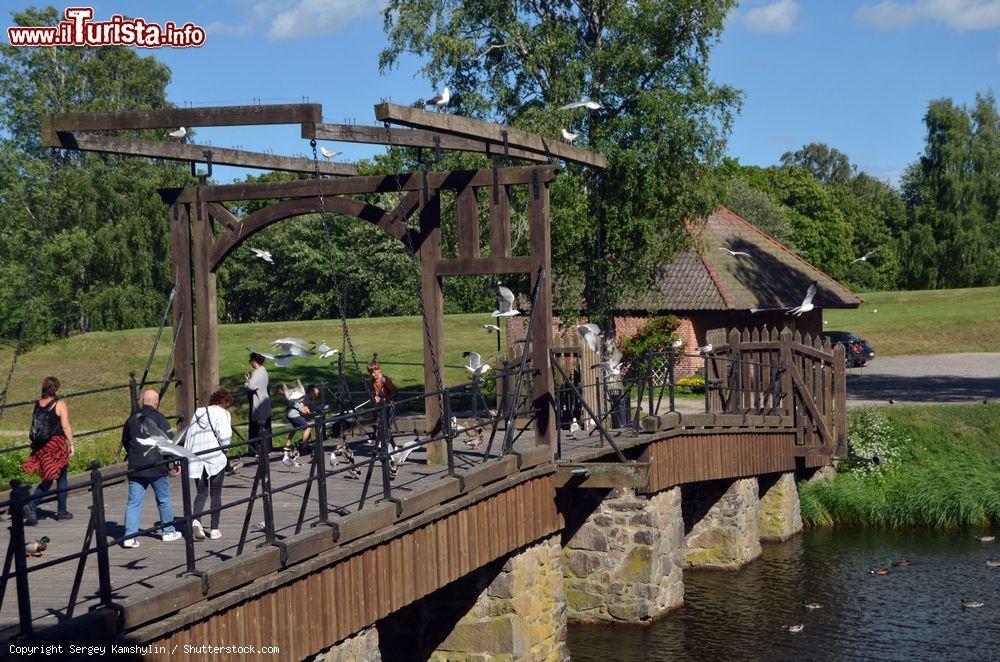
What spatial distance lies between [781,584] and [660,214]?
10875 millimetres

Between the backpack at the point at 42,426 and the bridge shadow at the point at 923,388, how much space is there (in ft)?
79.2

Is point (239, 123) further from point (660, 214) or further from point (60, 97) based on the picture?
point (60, 97)

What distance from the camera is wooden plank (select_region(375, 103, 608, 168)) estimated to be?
12.2m

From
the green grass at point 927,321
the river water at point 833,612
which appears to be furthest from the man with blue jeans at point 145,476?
the green grass at point 927,321

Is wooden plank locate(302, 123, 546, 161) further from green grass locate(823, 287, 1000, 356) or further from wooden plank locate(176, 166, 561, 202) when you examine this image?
green grass locate(823, 287, 1000, 356)

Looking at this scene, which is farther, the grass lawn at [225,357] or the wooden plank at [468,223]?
the grass lawn at [225,357]

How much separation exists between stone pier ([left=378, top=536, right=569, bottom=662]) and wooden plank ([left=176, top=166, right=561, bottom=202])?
179 inches

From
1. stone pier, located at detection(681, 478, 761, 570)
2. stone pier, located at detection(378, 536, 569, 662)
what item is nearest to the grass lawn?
stone pier, located at detection(681, 478, 761, 570)

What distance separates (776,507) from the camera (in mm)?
23406

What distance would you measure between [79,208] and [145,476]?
4479cm

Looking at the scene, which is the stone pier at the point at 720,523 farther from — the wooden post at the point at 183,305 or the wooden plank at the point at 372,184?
the wooden post at the point at 183,305

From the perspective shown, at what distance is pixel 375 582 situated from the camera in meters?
11.2

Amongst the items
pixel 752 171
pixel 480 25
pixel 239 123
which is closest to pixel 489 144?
pixel 239 123

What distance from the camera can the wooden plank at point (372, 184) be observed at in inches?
577
